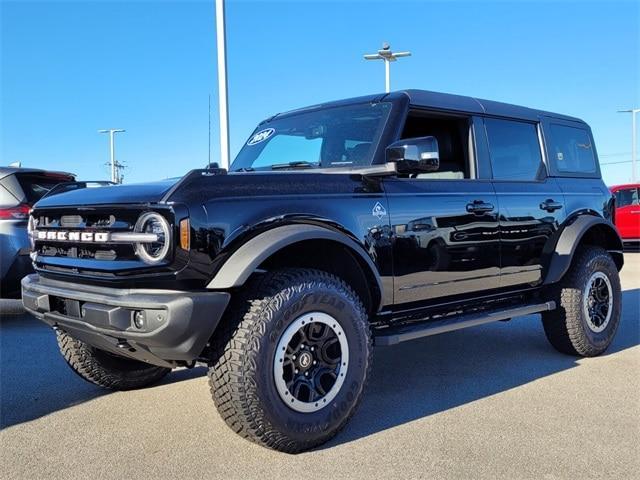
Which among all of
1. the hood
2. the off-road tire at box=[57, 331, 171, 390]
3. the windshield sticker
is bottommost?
the off-road tire at box=[57, 331, 171, 390]

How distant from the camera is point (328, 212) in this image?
326 centimetres

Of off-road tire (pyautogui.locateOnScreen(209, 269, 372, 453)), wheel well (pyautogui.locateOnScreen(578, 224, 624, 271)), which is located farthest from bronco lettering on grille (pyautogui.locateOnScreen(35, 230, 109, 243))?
wheel well (pyautogui.locateOnScreen(578, 224, 624, 271))

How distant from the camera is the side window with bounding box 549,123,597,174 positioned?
17.1ft

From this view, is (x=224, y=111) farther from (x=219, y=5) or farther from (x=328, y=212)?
(x=328, y=212)

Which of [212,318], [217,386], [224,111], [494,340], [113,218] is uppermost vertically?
[224,111]

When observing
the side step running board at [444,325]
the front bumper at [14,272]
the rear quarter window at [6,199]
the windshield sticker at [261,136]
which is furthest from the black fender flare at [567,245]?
the rear quarter window at [6,199]

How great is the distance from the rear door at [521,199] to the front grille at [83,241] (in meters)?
2.71

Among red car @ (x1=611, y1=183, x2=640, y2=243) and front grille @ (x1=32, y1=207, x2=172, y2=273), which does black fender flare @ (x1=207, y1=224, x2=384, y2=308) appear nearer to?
front grille @ (x1=32, y1=207, x2=172, y2=273)

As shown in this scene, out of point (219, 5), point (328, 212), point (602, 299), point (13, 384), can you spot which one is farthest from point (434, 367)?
point (219, 5)

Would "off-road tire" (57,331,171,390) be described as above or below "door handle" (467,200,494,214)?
below

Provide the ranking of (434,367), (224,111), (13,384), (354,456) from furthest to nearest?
1. (224,111)
2. (434,367)
3. (13,384)
4. (354,456)

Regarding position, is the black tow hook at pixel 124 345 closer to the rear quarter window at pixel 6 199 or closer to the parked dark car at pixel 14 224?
the parked dark car at pixel 14 224

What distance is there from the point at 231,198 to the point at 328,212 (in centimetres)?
59

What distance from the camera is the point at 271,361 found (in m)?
2.92
